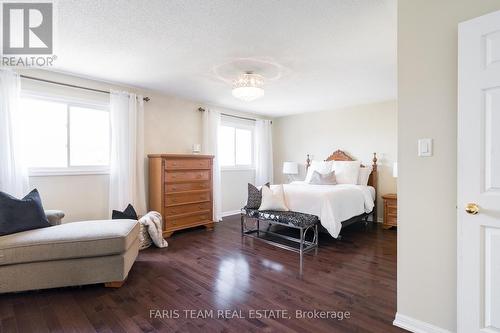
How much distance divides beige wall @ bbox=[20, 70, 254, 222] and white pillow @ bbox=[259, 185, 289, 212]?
1.86 m

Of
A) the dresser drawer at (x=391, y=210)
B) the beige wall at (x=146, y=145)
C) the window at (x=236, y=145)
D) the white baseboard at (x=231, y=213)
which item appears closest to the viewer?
the beige wall at (x=146, y=145)

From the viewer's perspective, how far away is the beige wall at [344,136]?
4.67 metres

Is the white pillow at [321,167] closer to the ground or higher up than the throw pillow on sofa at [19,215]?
higher up

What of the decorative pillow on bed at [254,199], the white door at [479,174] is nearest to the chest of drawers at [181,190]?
the decorative pillow on bed at [254,199]

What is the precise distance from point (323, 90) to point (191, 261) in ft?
10.5

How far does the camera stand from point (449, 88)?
1.52 metres

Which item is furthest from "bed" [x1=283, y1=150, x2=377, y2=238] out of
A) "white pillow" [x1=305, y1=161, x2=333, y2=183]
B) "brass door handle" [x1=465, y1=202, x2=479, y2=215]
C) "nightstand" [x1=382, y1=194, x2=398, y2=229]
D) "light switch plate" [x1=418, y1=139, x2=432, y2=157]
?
"brass door handle" [x1=465, y1=202, x2=479, y2=215]

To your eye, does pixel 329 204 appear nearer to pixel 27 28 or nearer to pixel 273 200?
pixel 273 200

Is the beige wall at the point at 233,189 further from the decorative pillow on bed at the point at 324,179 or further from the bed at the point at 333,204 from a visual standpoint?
the bed at the point at 333,204

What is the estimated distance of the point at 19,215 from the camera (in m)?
2.30

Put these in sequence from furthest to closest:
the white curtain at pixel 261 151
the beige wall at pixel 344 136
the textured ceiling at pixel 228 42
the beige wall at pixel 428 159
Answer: the white curtain at pixel 261 151 < the beige wall at pixel 344 136 < the textured ceiling at pixel 228 42 < the beige wall at pixel 428 159

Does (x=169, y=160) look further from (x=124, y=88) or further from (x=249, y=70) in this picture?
(x=249, y=70)

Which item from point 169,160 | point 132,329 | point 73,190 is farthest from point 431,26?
point 73,190

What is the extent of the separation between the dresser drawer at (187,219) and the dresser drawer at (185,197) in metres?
0.24
